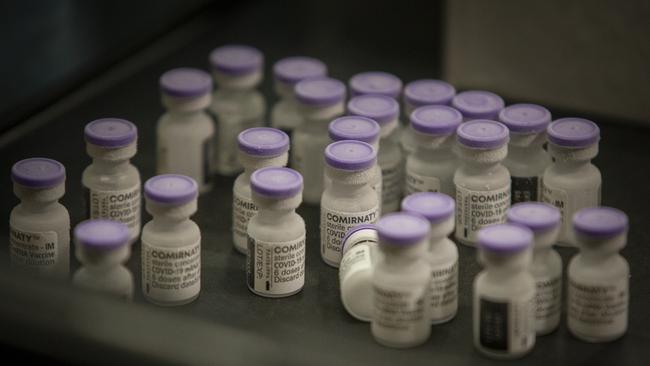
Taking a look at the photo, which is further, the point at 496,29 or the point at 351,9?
the point at 351,9

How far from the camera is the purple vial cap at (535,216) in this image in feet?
4.35

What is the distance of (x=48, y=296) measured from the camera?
48.3 inches

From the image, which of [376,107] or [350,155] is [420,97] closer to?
[376,107]

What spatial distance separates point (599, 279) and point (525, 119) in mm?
324

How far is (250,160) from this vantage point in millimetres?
1517

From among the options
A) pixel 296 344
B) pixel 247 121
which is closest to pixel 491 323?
pixel 296 344

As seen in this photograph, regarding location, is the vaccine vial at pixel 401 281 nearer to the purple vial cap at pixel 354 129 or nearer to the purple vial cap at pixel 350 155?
the purple vial cap at pixel 350 155

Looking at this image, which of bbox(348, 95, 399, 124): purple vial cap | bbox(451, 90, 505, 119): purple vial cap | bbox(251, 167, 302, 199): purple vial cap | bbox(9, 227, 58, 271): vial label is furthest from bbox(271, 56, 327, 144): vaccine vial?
bbox(9, 227, 58, 271): vial label

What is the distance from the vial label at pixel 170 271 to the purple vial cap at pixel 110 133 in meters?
0.16

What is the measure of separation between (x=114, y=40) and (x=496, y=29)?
1.88ft

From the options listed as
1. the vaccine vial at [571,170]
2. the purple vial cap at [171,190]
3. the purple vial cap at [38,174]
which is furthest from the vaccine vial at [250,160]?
the vaccine vial at [571,170]

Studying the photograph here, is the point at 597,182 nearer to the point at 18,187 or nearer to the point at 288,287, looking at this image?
the point at 288,287

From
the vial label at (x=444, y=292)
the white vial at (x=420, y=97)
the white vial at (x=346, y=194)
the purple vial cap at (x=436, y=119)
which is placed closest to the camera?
the vial label at (x=444, y=292)

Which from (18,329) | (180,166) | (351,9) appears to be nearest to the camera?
(18,329)
